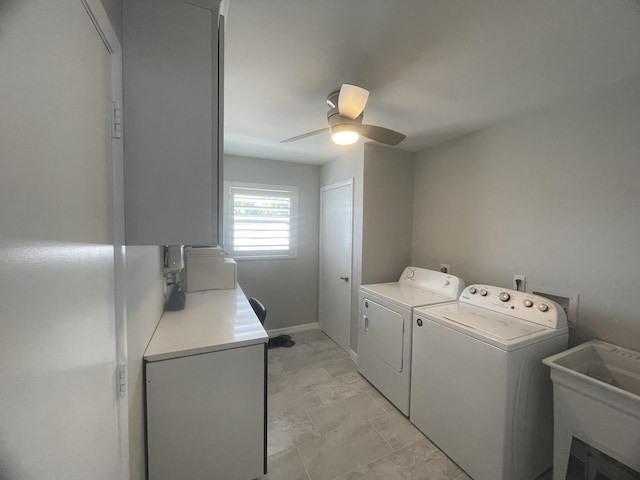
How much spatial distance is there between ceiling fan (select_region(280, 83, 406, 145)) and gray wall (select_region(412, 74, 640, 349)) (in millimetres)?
988

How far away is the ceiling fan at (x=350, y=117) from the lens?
54.8 inches

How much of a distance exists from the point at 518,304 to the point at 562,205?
0.77 metres

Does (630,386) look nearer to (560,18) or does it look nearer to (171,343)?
(560,18)

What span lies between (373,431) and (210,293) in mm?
1844

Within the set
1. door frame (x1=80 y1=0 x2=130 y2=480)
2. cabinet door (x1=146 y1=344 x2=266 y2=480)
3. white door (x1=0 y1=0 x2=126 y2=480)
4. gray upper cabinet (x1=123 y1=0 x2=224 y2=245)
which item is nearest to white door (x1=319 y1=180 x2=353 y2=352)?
cabinet door (x1=146 y1=344 x2=266 y2=480)

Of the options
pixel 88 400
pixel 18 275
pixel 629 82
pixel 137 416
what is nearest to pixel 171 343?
pixel 137 416

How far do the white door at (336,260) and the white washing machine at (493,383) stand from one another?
1261 mm

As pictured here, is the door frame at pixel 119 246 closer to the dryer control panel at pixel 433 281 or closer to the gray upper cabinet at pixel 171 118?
the gray upper cabinet at pixel 171 118

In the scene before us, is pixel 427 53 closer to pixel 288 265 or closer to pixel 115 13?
pixel 115 13

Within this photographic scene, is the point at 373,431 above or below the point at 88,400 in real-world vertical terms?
below

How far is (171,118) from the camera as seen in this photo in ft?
2.88

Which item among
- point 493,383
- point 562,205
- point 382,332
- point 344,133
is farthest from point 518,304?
point 344,133

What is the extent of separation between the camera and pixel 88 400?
0.64 metres

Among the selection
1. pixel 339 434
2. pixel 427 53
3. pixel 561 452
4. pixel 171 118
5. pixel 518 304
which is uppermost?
pixel 427 53
